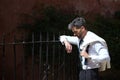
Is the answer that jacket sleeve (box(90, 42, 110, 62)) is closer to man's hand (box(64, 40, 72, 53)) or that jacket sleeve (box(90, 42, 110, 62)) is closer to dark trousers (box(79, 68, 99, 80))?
dark trousers (box(79, 68, 99, 80))

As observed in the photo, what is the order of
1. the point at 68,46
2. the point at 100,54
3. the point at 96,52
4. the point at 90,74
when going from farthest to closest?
the point at 68,46 < the point at 90,74 < the point at 96,52 < the point at 100,54

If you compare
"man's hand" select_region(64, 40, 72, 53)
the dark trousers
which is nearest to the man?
the dark trousers

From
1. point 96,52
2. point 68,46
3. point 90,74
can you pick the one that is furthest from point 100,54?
point 68,46

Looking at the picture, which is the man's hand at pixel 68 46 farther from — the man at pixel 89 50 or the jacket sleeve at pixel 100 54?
the jacket sleeve at pixel 100 54

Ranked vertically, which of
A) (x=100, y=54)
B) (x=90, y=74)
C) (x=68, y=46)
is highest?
(x=68, y=46)

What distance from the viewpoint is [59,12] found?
30.7 feet

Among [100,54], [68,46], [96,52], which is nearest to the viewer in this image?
[100,54]

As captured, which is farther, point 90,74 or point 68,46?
point 68,46

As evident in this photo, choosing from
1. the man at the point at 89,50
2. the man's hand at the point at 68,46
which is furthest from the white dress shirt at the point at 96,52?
the man's hand at the point at 68,46

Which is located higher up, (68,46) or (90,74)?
(68,46)

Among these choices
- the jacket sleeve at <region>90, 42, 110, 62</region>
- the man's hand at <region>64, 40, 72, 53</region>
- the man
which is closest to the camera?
the jacket sleeve at <region>90, 42, 110, 62</region>

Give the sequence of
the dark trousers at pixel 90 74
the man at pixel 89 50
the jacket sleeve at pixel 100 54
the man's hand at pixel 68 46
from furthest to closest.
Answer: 1. the man's hand at pixel 68 46
2. the dark trousers at pixel 90 74
3. the man at pixel 89 50
4. the jacket sleeve at pixel 100 54

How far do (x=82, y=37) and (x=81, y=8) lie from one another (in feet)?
14.5

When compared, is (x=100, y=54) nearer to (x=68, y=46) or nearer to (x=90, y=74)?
(x=90, y=74)
